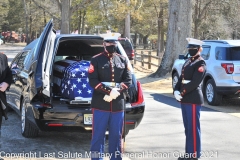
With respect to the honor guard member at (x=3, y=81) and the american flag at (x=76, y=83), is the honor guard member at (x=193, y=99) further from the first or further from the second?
the honor guard member at (x=3, y=81)

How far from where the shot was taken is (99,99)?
17.2 feet

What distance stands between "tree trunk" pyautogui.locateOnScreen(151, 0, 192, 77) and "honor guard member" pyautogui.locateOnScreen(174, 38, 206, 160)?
13.1 metres

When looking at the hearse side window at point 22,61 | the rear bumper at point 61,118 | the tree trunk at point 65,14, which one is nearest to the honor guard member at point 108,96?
the rear bumper at point 61,118

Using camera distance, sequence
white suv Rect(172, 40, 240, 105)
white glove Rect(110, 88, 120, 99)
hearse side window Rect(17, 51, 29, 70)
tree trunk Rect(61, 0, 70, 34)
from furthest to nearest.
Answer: tree trunk Rect(61, 0, 70, 34)
white suv Rect(172, 40, 240, 105)
hearse side window Rect(17, 51, 29, 70)
white glove Rect(110, 88, 120, 99)

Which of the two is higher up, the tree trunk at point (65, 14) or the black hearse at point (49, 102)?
the tree trunk at point (65, 14)

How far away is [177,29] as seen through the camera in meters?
19.0

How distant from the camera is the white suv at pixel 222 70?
10875 millimetres

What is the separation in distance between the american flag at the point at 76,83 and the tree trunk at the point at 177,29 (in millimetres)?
12601

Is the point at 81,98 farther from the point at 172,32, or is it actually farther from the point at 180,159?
the point at 172,32

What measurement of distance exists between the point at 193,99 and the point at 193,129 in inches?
16.5

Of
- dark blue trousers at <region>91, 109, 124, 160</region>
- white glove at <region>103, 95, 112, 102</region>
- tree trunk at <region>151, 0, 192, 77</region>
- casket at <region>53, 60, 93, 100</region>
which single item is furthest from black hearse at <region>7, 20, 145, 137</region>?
tree trunk at <region>151, 0, 192, 77</region>

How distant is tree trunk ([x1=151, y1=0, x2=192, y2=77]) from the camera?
18.7 metres

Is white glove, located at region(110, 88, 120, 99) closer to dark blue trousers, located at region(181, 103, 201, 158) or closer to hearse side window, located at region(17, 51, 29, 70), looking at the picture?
dark blue trousers, located at region(181, 103, 201, 158)

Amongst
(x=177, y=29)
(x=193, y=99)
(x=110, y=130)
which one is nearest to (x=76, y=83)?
(x=110, y=130)
